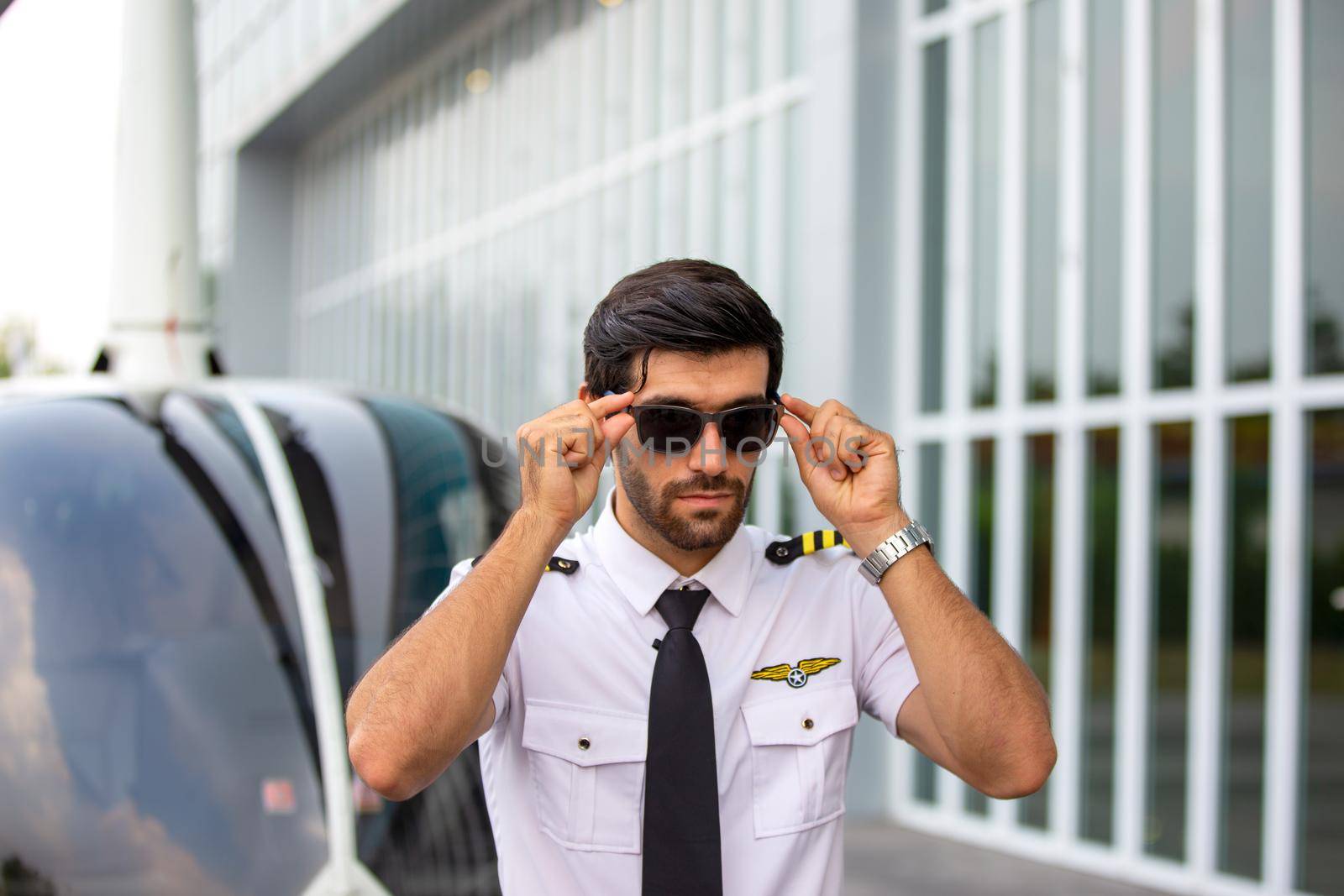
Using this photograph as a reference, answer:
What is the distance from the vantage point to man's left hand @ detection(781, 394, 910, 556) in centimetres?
214

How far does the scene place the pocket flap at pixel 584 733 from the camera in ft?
6.91

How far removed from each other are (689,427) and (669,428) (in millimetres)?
32

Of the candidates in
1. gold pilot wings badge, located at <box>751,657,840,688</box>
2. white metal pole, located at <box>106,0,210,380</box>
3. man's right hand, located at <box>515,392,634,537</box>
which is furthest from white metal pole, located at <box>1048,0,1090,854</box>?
man's right hand, located at <box>515,392,634,537</box>

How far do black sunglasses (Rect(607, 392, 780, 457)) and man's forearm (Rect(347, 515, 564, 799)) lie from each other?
0.26 meters

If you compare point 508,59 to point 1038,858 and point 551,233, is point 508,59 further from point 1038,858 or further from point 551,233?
point 1038,858

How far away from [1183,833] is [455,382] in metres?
11.4

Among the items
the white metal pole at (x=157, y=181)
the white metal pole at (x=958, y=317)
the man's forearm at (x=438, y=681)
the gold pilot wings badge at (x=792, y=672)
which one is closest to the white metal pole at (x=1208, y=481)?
the white metal pole at (x=958, y=317)

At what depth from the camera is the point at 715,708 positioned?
7.09 ft

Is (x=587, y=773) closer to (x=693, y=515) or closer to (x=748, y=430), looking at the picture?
(x=693, y=515)

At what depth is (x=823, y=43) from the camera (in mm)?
8781

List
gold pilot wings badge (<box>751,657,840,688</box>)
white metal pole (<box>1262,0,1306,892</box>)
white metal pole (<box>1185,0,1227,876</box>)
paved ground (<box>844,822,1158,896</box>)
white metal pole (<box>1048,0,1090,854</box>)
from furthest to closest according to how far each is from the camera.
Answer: white metal pole (<box>1048,0,1090,854</box>), paved ground (<box>844,822,1158,896</box>), white metal pole (<box>1185,0,1227,876</box>), white metal pole (<box>1262,0,1306,892</box>), gold pilot wings badge (<box>751,657,840,688</box>)

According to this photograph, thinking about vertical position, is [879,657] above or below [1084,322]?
below

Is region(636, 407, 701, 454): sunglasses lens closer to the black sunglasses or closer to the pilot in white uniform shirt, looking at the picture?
the black sunglasses

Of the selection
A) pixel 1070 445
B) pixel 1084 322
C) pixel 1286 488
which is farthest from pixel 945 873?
pixel 1084 322
